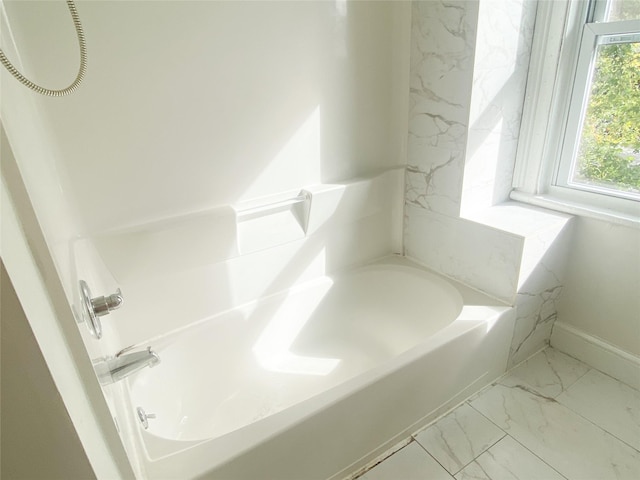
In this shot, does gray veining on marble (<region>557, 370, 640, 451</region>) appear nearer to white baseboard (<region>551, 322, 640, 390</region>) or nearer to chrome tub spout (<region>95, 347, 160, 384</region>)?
white baseboard (<region>551, 322, 640, 390</region>)

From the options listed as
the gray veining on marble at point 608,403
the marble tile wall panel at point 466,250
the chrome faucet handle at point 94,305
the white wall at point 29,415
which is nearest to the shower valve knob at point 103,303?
the chrome faucet handle at point 94,305

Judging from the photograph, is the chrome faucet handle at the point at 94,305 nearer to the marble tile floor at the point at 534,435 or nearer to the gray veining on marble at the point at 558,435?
the marble tile floor at the point at 534,435

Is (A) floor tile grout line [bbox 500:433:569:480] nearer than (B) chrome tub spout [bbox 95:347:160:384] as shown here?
No

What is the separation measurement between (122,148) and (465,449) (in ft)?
5.28

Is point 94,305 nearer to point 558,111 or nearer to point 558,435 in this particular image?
point 558,435

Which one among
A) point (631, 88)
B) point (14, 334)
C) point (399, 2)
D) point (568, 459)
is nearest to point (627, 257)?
point (631, 88)

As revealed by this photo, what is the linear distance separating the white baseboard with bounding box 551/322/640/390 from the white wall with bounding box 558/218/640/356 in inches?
1.1

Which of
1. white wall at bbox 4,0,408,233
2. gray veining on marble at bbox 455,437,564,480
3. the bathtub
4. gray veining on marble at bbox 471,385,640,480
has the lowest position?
gray veining on marble at bbox 471,385,640,480

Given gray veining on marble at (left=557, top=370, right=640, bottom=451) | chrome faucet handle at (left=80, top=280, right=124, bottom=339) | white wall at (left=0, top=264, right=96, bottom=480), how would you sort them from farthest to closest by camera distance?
gray veining on marble at (left=557, top=370, right=640, bottom=451) → chrome faucet handle at (left=80, top=280, right=124, bottom=339) → white wall at (left=0, top=264, right=96, bottom=480)

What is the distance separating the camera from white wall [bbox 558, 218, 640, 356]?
156 centimetres

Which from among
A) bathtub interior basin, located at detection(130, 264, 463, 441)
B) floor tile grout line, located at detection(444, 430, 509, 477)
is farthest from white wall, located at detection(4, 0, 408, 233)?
floor tile grout line, located at detection(444, 430, 509, 477)

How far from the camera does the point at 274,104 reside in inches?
58.9

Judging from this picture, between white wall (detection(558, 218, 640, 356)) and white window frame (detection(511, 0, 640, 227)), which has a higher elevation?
white window frame (detection(511, 0, 640, 227))

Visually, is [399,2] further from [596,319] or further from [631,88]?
[596,319]
